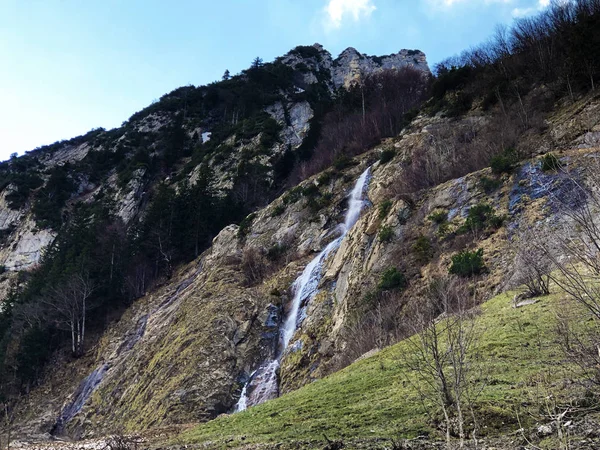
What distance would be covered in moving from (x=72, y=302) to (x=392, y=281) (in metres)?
30.3

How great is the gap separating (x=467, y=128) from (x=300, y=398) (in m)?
25.9

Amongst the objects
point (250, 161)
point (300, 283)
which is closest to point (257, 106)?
point (250, 161)

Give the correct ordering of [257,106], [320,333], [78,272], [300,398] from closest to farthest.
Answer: [300,398], [320,333], [78,272], [257,106]

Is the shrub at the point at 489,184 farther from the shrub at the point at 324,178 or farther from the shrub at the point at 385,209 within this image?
the shrub at the point at 324,178

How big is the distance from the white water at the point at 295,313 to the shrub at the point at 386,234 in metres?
4.66

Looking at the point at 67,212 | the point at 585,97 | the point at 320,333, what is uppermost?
the point at 67,212

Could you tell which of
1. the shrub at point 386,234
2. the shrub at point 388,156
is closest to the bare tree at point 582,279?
the shrub at point 386,234

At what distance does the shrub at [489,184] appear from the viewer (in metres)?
20.2

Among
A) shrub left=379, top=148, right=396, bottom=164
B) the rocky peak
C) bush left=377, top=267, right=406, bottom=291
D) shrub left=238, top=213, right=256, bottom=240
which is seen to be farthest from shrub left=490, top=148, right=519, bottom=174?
the rocky peak

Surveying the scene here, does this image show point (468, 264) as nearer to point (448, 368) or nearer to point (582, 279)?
point (448, 368)

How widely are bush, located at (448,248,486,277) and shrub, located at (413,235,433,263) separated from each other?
1836mm

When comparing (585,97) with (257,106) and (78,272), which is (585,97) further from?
(257,106)

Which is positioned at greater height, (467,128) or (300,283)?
(467,128)

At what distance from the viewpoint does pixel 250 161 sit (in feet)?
172
